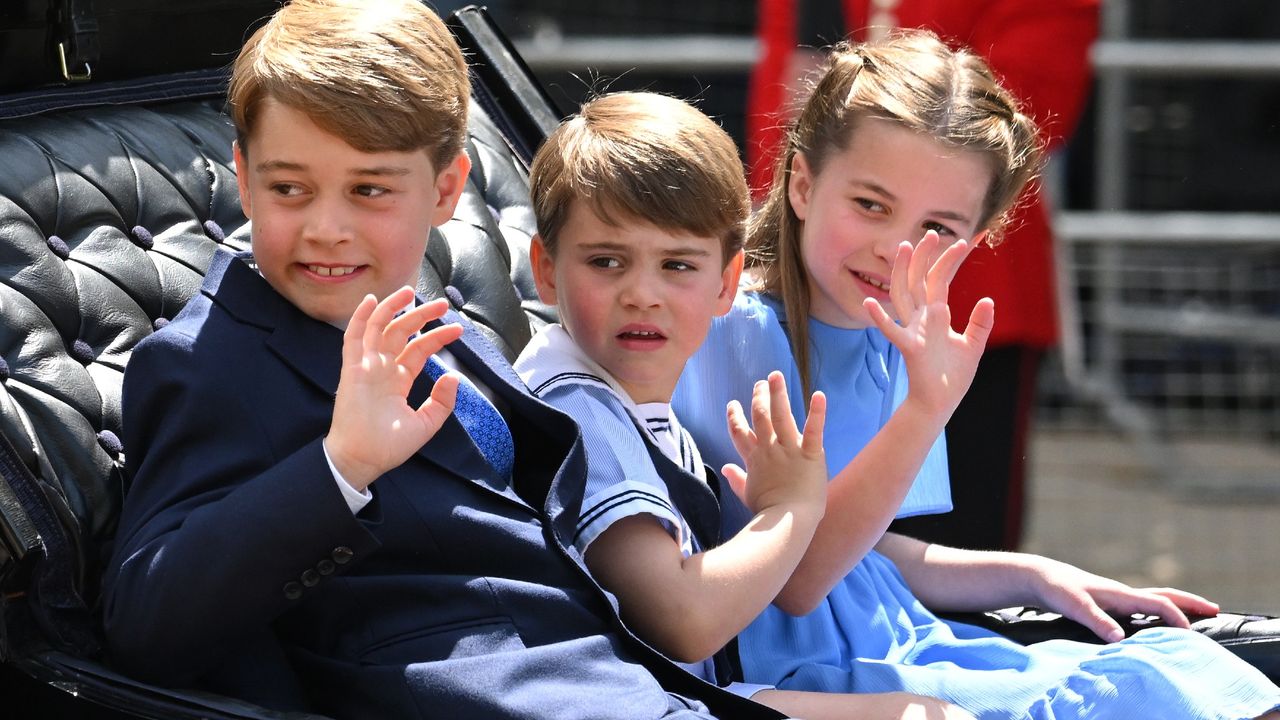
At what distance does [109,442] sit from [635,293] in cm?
54

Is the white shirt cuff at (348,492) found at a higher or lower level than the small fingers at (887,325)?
lower

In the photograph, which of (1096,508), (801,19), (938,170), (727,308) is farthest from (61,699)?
(1096,508)

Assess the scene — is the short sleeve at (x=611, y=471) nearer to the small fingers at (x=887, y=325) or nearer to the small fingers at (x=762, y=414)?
the small fingers at (x=762, y=414)

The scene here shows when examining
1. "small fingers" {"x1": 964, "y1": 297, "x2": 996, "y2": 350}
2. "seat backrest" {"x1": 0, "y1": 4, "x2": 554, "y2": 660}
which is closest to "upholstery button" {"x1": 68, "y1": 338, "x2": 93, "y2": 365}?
"seat backrest" {"x1": 0, "y1": 4, "x2": 554, "y2": 660}

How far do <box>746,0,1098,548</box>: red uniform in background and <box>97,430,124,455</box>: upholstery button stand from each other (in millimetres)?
1789

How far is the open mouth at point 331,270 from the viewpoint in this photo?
160 cm

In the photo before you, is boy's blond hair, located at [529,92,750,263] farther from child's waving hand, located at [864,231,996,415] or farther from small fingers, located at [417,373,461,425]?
small fingers, located at [417,373,461,425]

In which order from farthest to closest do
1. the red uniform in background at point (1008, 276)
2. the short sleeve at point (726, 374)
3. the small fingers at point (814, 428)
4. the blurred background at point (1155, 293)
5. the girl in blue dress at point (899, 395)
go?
the blurred background at point (1155, 293) < the red uniform in background at point (1008, 276) < the short sleeve at point (726, 374) < the girl in blue dress at point (899, 395) < the small fingers at point (814, 428)

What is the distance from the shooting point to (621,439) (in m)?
1.66

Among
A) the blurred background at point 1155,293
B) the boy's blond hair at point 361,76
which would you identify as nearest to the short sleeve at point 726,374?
the boy's blond hair at point 361,76

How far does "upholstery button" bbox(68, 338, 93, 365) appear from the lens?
173 cm

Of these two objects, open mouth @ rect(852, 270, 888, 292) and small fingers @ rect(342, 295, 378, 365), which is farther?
open mouth @ rect(852, 270, 888, 292)

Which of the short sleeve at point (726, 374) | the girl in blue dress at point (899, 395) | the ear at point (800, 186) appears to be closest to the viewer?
the girl in blue dress at point (899, 395)

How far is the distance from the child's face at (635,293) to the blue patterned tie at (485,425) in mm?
136
